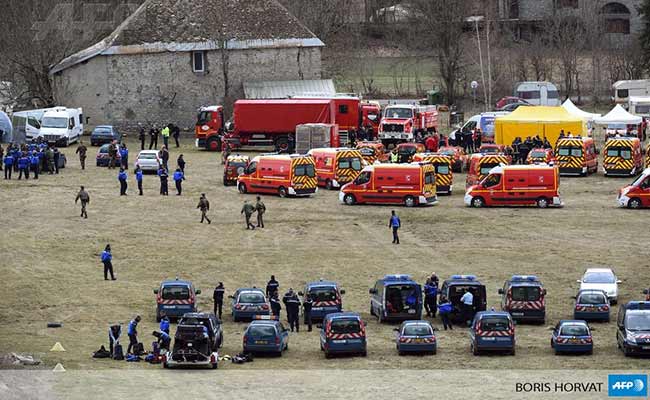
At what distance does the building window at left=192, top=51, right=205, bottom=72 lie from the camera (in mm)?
92000

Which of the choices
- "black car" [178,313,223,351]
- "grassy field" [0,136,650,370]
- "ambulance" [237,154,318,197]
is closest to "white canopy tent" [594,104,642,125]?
"grassy field" [0,136,650,370]

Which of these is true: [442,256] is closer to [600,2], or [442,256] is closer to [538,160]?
[538,160]

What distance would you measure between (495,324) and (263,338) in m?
5.67

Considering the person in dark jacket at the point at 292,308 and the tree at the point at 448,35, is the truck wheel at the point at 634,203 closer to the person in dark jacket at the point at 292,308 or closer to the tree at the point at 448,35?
the person in dark jacket at the point at 292,308

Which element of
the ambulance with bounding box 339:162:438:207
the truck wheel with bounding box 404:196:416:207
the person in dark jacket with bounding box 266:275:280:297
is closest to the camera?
the person in dark jacket with bounding box 266:275:280:297

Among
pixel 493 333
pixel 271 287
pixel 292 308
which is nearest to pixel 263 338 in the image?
pixel 292 308

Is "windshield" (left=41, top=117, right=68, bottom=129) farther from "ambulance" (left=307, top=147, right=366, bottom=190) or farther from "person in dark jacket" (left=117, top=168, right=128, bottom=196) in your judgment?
"ambulance" (left=307, top=147, right=366, bottom=190)

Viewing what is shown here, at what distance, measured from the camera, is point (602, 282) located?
46.5 metres

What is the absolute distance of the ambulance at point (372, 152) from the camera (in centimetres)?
7231

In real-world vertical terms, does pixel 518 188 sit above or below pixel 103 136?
below

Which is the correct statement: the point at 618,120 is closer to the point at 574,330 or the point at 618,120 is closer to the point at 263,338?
the point at 574,330

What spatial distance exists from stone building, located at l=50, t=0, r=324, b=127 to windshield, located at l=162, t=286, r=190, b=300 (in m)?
47.4

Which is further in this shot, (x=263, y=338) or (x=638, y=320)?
(x=263, y=338)

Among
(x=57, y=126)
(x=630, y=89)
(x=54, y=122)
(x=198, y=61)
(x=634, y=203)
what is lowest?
(x=634, y=203)
